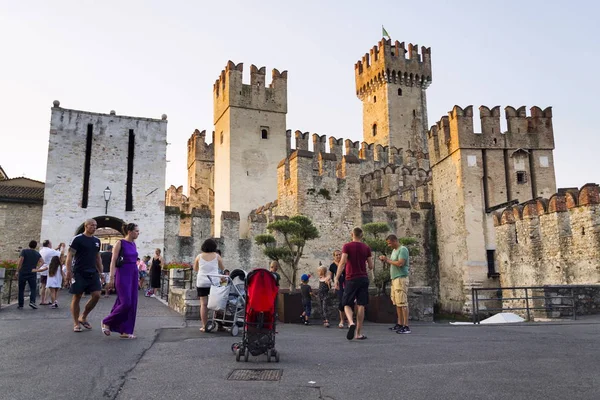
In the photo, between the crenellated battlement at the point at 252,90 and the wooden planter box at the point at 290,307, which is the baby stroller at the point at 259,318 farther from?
the crenellated battlement at the point at 252,90

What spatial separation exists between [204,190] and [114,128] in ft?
52.8

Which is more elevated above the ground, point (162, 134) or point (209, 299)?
point (162, 134)

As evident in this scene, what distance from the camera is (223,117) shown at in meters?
35.2

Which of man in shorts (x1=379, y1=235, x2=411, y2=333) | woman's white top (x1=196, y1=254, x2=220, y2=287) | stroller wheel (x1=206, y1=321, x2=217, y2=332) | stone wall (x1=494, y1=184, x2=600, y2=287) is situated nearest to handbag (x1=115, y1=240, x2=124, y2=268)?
woman's white top (x1=196, y1=254, x2=220, y2=287)

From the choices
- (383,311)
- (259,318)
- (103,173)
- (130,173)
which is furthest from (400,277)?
(103,173)

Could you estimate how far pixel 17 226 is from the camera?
25.1 meters

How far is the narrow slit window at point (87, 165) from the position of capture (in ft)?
83.1

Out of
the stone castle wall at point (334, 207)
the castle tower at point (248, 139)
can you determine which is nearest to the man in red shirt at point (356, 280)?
the stone castle wall at point (334, 207)

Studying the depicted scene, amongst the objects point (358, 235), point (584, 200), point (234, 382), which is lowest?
point (234, 382)

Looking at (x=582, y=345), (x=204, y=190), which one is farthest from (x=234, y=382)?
(x=204, y=190)

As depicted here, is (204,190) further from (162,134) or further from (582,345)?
(582,345)

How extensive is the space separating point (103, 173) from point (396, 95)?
115ft

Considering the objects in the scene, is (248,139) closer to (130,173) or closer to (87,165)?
(130,173)

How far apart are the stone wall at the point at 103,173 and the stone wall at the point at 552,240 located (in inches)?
637
